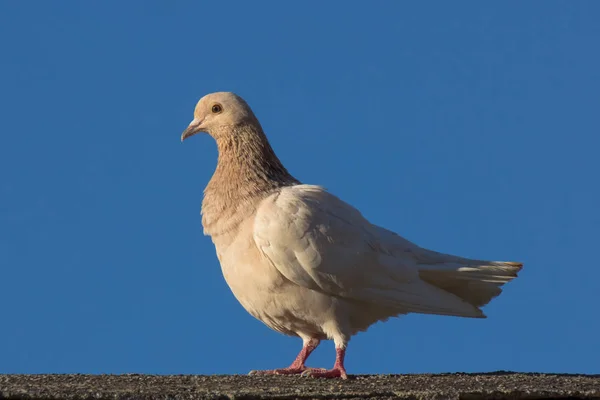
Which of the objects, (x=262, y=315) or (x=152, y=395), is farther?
(x=262, y=315)

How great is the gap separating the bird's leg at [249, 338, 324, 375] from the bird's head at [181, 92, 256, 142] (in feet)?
8.39

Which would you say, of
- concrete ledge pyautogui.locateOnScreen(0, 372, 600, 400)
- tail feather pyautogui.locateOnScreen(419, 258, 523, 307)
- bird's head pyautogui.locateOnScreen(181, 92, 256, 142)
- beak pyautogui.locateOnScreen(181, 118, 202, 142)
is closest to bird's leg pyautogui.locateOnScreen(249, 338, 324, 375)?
concrete ledge pyautogui.locateOnScreen(0, 372, 600, 400)

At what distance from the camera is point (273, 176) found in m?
10.8

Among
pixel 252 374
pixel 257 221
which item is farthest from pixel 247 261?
pixel 252 374

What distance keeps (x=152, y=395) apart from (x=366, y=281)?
3.26m

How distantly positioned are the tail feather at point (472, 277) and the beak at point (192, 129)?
3.03 m

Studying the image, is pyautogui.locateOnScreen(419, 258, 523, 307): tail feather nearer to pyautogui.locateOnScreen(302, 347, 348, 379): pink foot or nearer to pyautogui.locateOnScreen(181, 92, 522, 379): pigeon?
pyautogui.locateOnScreen(181, 92, 522, 379): pigeon

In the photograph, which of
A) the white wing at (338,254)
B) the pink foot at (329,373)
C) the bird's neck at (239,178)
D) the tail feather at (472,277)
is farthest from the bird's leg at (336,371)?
the bird's neck at (239,178)

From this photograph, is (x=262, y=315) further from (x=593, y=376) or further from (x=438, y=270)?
(x=593, y=376)

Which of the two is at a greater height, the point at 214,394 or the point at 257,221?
the point at 257,221

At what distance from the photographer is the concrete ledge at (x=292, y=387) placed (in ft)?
24.3

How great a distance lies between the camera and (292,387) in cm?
824

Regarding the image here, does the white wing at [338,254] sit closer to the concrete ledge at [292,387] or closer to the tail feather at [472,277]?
the tail feather at [472,277]

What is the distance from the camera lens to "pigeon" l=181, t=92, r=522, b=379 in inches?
387
